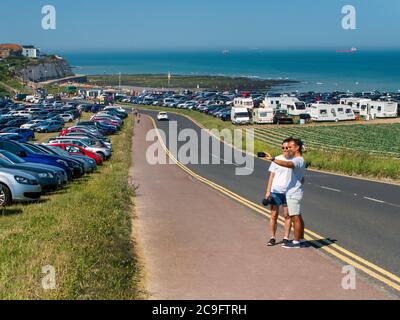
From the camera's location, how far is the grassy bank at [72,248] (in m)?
8.34

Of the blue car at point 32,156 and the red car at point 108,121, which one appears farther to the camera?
the red car at point 108,121

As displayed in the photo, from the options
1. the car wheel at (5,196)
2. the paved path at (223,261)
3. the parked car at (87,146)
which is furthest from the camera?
the parked car at (87,146)

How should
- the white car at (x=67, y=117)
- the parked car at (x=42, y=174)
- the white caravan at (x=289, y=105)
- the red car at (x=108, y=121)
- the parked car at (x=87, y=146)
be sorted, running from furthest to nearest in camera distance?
the white caravan at (x=289, y=105) → the white car at (x=67, y=117) → the red car at (x=108, y=121) → the parked car at (x=87, y=146) → the parked car at (x=42, y=174)

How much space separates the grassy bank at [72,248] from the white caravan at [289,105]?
6414 centimetres

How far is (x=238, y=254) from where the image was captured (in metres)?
11.4

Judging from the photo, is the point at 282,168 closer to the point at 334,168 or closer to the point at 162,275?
the point at 162,275

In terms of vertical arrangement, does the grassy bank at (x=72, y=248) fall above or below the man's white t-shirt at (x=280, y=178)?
below

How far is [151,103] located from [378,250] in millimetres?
105398

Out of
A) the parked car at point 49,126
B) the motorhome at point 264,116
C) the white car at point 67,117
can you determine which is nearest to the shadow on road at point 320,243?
the parked car at point 49,126

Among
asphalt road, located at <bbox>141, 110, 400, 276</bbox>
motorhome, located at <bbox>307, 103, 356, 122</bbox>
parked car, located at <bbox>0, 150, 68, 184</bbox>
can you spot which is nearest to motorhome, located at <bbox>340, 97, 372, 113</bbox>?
motorhome, located at <bbox>307, 103, 356, 122</bbox>

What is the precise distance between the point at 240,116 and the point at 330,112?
33.2 ft

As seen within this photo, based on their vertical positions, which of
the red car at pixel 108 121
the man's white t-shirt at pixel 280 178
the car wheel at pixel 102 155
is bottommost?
the red car at pixel 108 121

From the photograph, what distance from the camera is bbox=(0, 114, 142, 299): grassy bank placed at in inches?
328

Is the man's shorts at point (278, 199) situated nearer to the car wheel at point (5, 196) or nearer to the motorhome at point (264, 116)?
the car wheel at point (5, 196)
